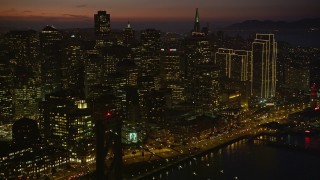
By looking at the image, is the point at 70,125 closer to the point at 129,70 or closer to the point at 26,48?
the point at 129,70

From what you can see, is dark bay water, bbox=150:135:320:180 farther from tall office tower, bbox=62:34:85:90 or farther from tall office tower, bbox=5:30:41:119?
tall office tower, bbox=62:34:85:90

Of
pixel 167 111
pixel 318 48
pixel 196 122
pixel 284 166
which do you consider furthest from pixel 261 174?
pixel 318 48

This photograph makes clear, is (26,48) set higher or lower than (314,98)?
higher

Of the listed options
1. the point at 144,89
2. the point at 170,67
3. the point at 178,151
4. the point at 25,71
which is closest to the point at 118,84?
the point at 144,89

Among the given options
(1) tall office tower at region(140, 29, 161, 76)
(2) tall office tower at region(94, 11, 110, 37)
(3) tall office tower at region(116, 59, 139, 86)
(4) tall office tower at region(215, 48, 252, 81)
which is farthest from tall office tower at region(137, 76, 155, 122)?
(2) tall office tower at region(94, 11, 110, 37)

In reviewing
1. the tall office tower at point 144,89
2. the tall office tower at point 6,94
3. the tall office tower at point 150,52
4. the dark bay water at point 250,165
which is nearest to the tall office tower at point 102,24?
the tall office tower at point 150,52

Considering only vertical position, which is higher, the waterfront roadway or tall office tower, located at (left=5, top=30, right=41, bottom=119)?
tall office tower, located at (left=5, top=30, right=41, bottom=119)

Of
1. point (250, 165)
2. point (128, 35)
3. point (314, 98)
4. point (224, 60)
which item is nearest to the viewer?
point (250, 165)
